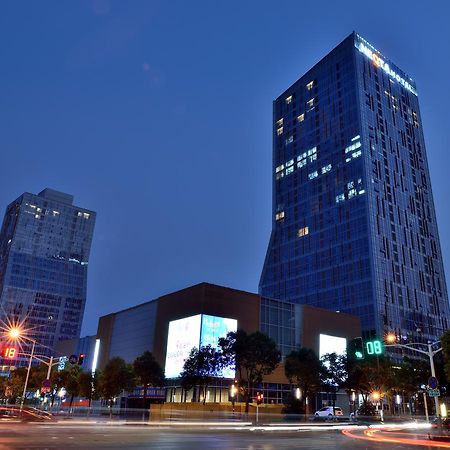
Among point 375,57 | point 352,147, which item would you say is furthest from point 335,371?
point 375,57

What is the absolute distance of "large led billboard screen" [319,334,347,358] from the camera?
11078 cm

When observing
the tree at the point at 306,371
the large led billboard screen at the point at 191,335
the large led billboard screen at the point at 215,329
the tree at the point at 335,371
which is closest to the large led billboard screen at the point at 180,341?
the large led billboard screen at the point at 191,335

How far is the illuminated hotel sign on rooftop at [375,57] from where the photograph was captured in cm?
18438

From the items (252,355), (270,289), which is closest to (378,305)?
(270,289)

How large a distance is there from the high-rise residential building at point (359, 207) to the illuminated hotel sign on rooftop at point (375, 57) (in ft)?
1.84

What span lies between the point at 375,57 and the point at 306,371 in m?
149

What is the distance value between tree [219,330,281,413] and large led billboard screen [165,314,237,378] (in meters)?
9.21

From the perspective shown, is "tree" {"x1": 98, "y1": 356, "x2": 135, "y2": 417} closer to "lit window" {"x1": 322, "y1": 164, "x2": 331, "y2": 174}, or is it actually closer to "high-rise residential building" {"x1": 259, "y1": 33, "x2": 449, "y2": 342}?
"high-rise residential building" {"x1": 259, "y1": 33, "x2": 449, "y2": 342}

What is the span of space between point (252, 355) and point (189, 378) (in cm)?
1145

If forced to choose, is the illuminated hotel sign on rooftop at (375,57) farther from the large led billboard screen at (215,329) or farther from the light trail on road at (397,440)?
the light trail on road at (397,440)

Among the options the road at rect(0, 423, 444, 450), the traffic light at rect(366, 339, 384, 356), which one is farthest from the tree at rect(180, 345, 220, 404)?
the traffic light at rect(366, 339, 384, 356)

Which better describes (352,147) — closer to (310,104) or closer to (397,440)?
(310,104)

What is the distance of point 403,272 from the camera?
504 ft

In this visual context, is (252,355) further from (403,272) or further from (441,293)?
(441,293)
